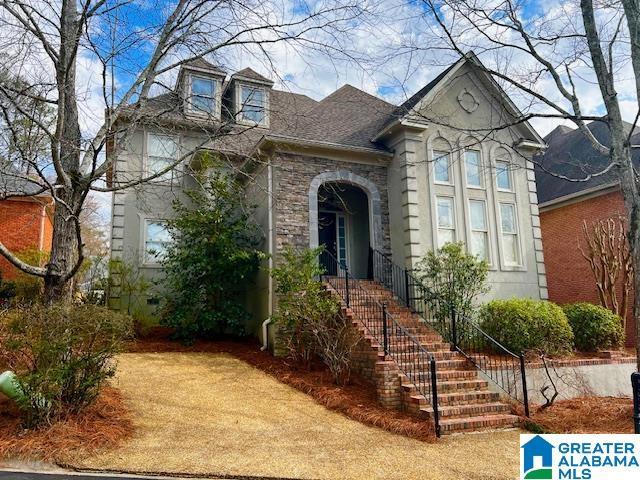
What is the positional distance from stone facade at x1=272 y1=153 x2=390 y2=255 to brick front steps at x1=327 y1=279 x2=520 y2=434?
2539 mm

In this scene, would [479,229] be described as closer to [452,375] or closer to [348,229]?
[348,229]

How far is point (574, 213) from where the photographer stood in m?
16.2

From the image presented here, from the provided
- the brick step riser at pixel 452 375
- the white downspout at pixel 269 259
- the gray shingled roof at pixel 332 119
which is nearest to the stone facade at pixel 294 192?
the white downspout at pixel 269 259

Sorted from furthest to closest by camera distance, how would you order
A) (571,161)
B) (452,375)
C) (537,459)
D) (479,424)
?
(571,161) → (452,375) → (479,424) → (537,459)

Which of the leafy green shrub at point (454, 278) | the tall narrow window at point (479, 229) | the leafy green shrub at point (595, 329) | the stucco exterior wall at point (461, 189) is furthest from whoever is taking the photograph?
the tall narrow window at point (479, 229)

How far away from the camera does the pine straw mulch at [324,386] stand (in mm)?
6988

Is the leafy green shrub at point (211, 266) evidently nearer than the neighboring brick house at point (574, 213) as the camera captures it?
Yes

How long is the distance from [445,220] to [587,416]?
6.00 metres

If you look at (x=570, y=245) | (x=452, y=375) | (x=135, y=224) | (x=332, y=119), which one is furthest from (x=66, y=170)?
(x=570, y=245)

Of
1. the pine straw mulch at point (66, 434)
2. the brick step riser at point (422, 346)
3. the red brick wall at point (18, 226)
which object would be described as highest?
the red brick wall at point (18, 226)

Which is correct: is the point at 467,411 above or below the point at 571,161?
below

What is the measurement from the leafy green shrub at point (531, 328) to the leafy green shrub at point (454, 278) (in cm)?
87

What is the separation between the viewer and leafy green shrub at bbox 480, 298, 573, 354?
32.4ft

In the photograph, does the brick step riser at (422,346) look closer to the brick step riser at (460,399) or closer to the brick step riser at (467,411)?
the brick step riser at (460,399)
